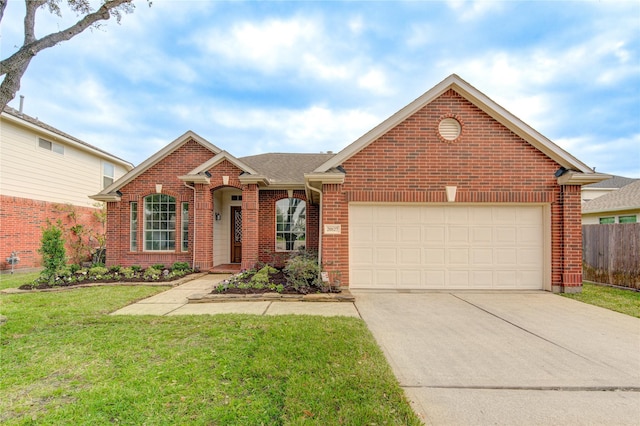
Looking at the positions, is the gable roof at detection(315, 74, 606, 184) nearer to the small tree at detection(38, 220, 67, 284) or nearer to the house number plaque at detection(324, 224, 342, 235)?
the house number plaque at detection(324, 224, 342, 235)

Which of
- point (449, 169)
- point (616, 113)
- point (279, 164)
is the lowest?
point (449, 169)

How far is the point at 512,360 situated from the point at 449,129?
578 cm

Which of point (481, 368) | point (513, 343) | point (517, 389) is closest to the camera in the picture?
point (517, 389)

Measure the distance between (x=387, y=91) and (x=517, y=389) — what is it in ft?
47.1

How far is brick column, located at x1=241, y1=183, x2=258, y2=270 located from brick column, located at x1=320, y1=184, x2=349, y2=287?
12.8 ft

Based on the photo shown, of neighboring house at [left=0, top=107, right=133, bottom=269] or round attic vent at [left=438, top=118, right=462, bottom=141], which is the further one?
neighboring house at [left=0, top=107, right=133, bottom=269]

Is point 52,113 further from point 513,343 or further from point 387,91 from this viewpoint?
point 513,343

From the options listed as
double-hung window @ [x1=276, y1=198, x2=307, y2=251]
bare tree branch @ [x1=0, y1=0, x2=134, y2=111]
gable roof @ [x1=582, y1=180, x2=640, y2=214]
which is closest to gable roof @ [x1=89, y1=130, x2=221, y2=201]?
double-hung window @ [x1=276, y1=198, x2=307, y2=251]

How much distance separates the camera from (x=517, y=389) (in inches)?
117

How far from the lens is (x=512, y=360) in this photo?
3.60 metres

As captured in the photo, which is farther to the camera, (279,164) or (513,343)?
(279,164)

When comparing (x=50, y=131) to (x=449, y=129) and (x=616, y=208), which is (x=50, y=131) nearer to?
(x=449, y=129)

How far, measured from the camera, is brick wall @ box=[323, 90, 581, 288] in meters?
7.22

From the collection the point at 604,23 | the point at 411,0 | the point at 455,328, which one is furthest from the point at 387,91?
the point at 455,328
